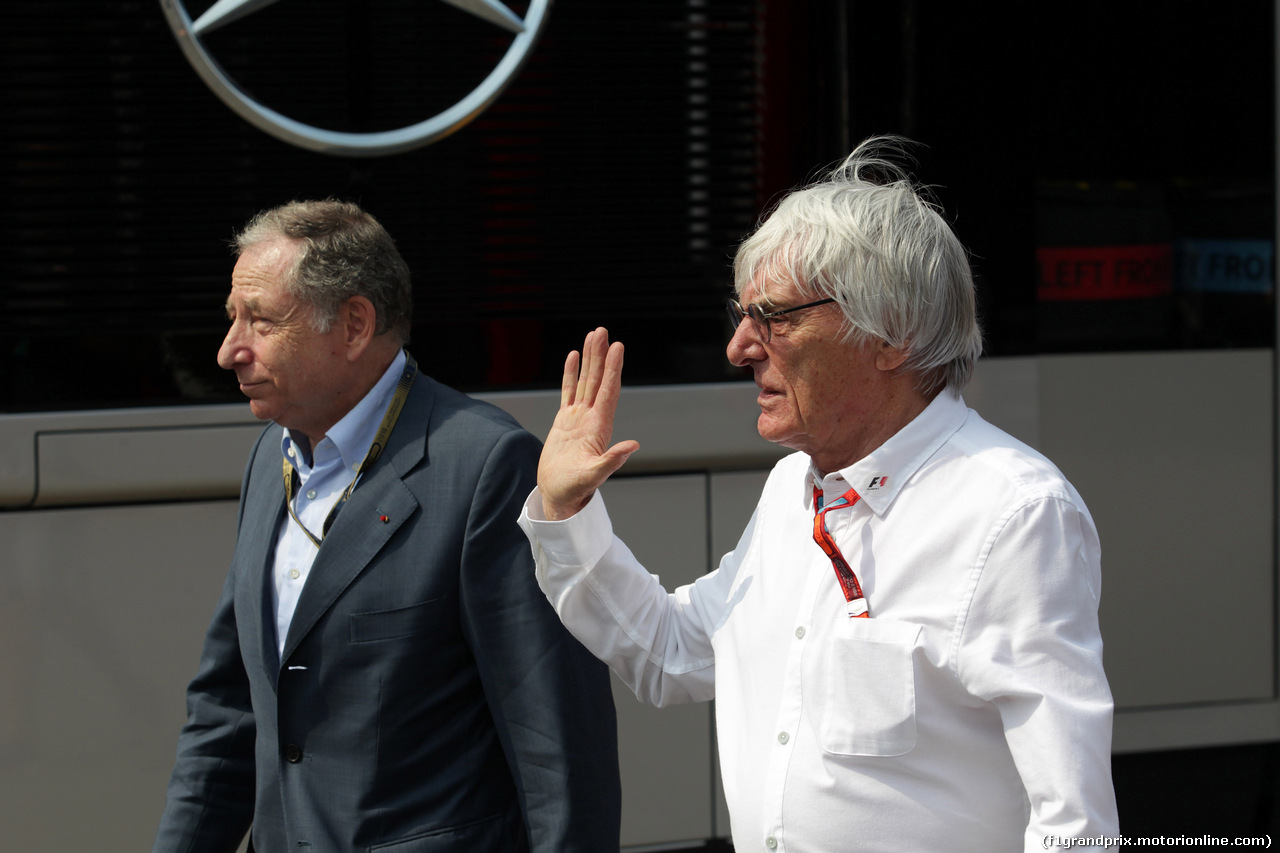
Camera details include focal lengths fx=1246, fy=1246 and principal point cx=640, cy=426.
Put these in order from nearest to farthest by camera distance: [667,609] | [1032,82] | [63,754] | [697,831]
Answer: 1. [667,609]
2. [63,754]
3. [697,831]
4. [1032,82]

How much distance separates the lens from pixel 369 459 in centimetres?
201

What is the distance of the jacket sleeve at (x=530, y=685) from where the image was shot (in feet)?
6.24

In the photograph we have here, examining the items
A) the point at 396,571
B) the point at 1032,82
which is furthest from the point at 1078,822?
the point at 1032,82

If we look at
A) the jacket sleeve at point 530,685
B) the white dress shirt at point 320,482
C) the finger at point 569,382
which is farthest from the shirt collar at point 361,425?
the finger at point 569,382

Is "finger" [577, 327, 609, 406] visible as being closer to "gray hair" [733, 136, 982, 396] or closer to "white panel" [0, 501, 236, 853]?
"gray hair" [733, 136, 982, 396]

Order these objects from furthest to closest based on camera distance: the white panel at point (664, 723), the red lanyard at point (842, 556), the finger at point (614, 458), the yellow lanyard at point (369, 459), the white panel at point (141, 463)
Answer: the white panel at point (664, 723) < the white panel at point (141, 463) < the yellow lanyard at point (369, 459) < the finger at point (614, 458) < the red lanyard at point (842, 556)

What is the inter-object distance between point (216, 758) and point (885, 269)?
1.43 metres

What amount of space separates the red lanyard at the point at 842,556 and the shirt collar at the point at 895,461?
0.09ft

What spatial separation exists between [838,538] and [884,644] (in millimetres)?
173

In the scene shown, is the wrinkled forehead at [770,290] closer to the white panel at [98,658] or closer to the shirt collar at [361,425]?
the shirt collar at [361,425]

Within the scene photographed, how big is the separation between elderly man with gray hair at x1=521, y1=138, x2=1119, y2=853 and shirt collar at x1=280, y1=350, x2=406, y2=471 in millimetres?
484

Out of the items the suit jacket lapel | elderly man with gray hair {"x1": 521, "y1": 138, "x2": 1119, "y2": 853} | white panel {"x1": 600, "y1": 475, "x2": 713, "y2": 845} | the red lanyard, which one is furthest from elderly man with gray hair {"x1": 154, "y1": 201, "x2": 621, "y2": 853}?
white panel {"x1": 600, "y1": 475, "x2": 713, "y2": 845}

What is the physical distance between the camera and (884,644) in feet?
4.70

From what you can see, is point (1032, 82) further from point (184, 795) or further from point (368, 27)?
point (184, 795)
